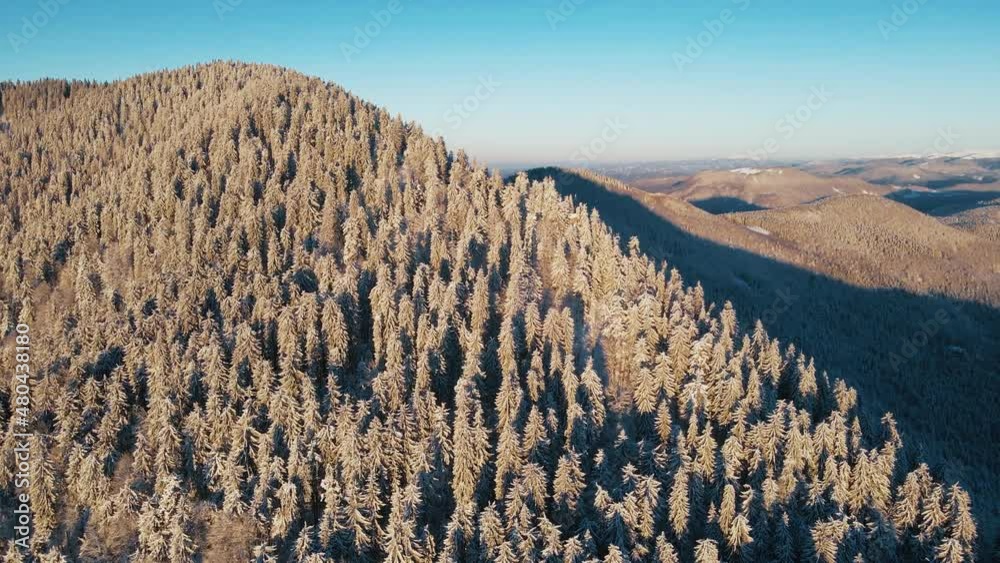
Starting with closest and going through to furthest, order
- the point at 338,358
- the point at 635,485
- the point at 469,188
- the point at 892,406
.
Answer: the point at 635,485 < the point at 338,358 < the point at 469,188 < the point at 892,406

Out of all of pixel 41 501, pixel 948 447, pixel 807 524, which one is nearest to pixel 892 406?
pixel 948 447

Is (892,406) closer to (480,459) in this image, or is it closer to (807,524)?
(807,524)

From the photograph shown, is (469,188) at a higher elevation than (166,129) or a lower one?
lower

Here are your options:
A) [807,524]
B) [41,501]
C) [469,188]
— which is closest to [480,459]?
[807,524]

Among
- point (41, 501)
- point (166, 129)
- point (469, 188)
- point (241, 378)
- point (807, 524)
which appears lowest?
point (807, 524)

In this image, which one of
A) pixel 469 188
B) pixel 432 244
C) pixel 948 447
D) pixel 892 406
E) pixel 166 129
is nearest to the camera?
pixel 432 244

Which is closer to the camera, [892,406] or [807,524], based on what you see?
[807,524]
